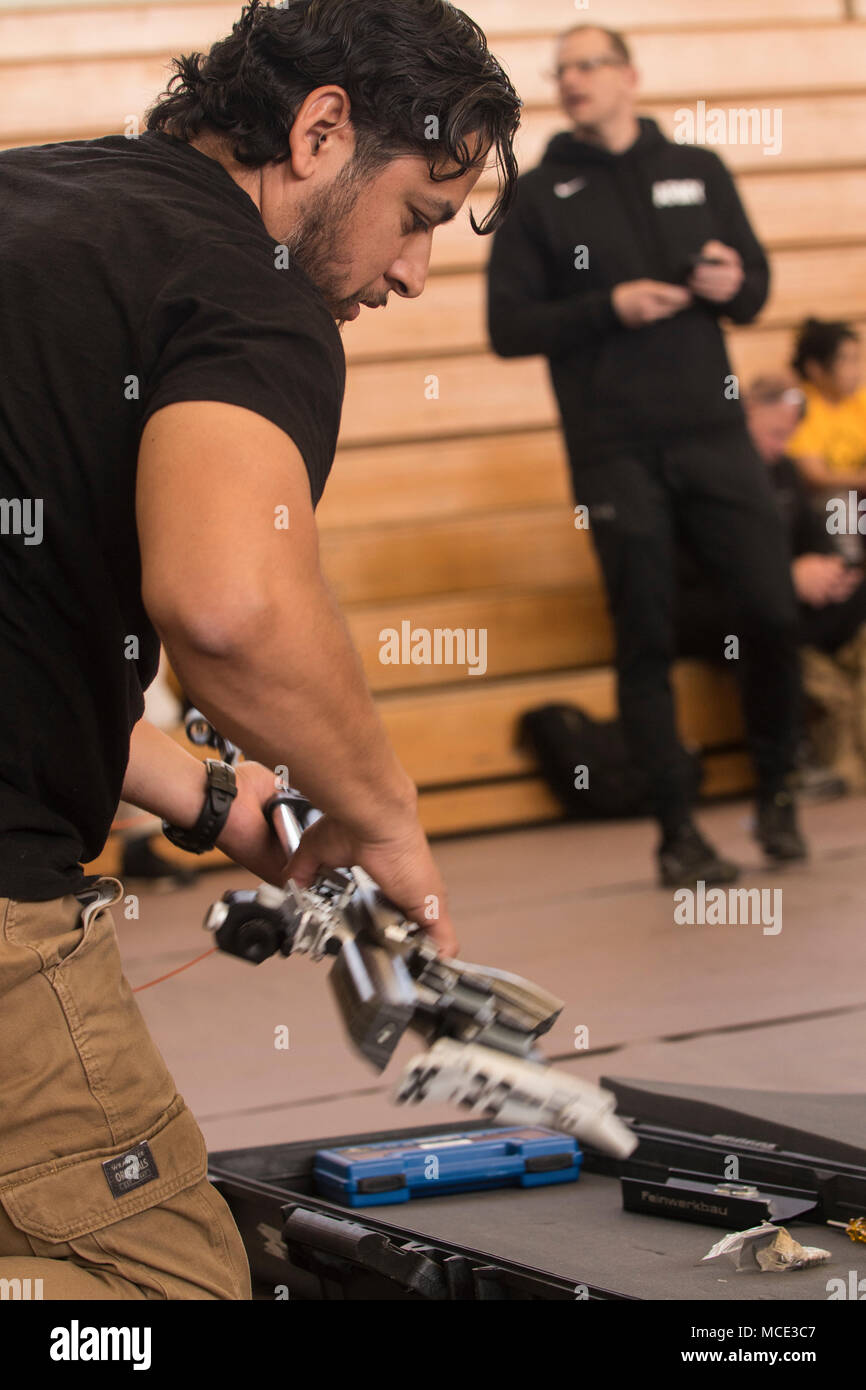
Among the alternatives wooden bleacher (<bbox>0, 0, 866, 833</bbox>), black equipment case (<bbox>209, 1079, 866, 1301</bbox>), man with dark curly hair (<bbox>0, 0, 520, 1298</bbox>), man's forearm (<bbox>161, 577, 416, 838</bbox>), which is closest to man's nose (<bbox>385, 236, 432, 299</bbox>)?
man with dark curly hair (<bbox>0, 0, 520, 1298</bbox>)

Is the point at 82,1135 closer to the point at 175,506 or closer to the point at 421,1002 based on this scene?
the point at 421,1002

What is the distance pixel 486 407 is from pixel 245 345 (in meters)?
4.61

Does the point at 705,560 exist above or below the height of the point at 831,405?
below

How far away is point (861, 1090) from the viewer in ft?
7.50

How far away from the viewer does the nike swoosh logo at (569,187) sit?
13.1 ft

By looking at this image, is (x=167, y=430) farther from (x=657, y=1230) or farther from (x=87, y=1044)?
(x=657, y=1230)

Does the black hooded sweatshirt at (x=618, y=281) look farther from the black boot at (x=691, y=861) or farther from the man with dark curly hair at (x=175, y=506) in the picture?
the man with dark curly hair at (x=175, y=506)

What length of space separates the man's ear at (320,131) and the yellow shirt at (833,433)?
419 centimetres

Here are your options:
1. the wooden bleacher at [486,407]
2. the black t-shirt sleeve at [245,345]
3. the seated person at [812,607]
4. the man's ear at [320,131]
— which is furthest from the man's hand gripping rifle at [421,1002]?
the seated person at [812,607]

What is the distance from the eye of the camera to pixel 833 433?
538 cm

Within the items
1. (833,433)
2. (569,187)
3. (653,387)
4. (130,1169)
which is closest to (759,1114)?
(130,1169)

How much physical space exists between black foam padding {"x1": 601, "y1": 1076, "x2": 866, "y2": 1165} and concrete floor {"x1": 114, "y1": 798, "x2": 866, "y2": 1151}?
1.11 feet

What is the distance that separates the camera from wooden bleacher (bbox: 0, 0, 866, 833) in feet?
16.9
